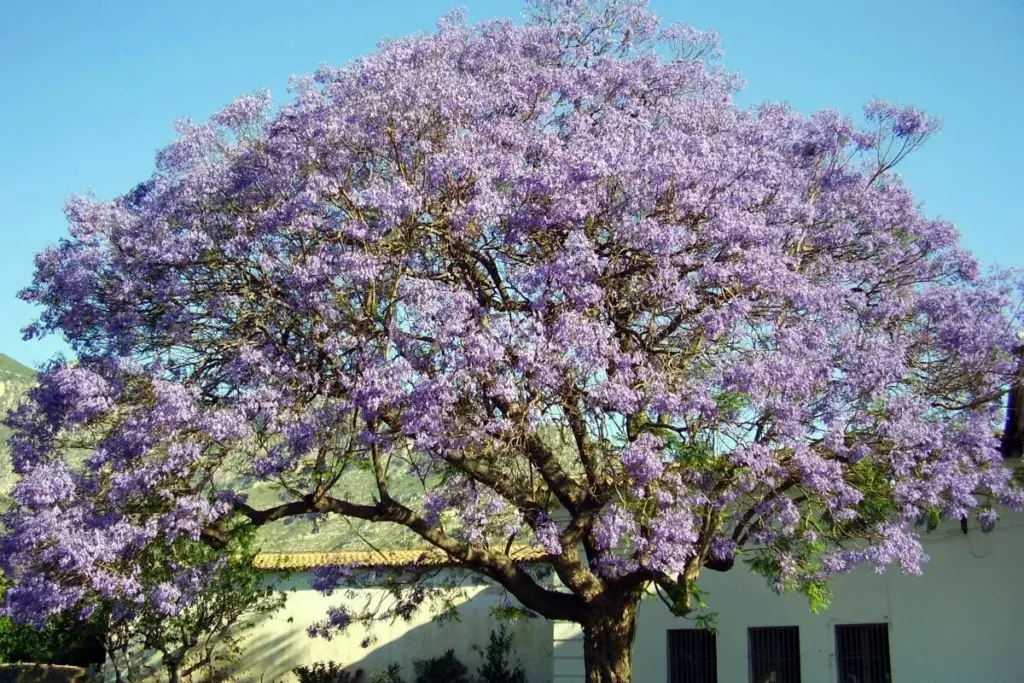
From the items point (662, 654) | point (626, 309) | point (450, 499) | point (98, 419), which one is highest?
point (626, 309)

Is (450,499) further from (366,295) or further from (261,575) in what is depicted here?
(261,575)

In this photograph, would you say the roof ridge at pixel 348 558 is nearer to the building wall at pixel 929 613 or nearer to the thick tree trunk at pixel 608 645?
the building wall at pixel 929 613

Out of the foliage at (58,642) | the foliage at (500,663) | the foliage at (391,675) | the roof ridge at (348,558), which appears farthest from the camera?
the foliage at (391,675)

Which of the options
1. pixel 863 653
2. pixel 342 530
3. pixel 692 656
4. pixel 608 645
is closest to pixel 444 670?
pixel 692 656

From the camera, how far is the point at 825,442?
1204 centimetres

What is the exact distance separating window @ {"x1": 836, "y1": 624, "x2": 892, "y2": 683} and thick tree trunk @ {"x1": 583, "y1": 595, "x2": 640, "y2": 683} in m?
4.49

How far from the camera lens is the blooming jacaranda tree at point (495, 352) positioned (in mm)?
11539

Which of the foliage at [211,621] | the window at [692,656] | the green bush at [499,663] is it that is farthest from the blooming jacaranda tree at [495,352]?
the green bush at [499,663]

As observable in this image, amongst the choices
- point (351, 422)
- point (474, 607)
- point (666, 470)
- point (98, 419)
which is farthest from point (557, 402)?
point (474, 607)

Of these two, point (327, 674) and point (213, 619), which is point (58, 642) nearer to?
point (213, 619)

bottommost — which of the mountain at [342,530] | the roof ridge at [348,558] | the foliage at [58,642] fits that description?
the foliage at [58,642]

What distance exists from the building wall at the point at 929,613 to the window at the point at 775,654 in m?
0.13

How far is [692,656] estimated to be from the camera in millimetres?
17656

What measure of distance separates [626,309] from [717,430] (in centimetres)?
179
